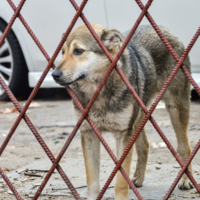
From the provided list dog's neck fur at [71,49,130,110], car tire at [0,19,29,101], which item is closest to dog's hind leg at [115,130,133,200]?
dog's neck fur at [71,49,130,110]

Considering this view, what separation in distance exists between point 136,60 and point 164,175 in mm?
1082

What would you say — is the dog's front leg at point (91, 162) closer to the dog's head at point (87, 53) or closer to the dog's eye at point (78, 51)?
the dog's head at point (87, 53)

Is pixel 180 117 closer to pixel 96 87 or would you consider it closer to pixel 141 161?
pixel 141 161

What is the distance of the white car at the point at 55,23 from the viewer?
4.98m

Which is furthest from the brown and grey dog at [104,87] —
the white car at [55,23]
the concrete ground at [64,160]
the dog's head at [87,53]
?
the white car at [55,23]

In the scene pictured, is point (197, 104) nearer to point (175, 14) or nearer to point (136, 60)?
point (175, 14)

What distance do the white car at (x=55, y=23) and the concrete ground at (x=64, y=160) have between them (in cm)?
74

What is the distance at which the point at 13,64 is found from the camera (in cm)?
599

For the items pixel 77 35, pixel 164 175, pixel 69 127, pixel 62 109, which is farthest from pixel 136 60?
pixel 62 109

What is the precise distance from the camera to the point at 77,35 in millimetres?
2709

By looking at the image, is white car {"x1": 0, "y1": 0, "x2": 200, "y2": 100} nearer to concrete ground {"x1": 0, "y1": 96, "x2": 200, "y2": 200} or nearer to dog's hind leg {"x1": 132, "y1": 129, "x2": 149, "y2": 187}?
concrete ground {"x1": 0, "y1": 96, "x2": 200, "y2": 200}

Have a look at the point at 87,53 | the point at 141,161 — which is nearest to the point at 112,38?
the point at 87,53

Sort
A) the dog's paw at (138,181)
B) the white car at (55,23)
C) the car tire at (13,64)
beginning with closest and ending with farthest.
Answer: the dog's paw at (138,181), the white car at (55,23), the car tire at (13,64)

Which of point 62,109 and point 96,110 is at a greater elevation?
point 96,110
